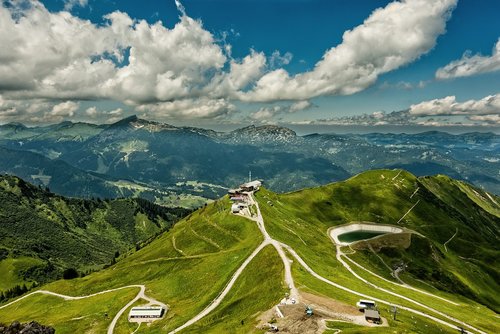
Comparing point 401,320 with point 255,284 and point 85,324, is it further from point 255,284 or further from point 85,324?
point 85,324

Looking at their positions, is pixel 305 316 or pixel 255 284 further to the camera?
pixel 255 284

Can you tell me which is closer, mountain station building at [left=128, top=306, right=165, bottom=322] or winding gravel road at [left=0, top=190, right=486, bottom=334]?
winding gravel road at [left=0, top=190, right=486, bottom=334]

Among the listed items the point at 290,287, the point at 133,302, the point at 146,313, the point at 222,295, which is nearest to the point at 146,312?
the point at 146,313

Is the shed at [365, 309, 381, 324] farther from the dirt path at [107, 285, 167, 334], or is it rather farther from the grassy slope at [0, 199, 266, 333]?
the dirt path at [107, 285, 167, 334]

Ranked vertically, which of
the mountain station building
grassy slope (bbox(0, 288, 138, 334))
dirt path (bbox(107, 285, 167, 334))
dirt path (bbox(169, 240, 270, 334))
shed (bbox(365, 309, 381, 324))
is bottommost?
grassy slope (bbox(0, 288, 138, 334))

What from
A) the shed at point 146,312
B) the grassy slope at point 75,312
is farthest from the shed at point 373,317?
the grassy slope at point 75,312

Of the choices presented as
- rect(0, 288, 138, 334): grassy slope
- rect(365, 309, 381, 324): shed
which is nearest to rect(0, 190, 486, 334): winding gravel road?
rect(0, 288, 138, 334): grassy slope

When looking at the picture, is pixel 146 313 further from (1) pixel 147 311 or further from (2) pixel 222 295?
(2) pixel 222 295

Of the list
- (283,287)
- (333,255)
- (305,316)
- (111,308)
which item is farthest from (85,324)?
(333,255)
